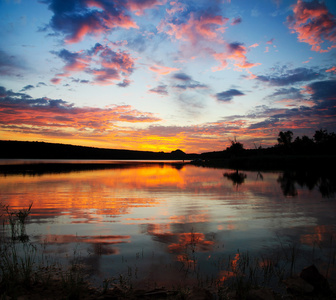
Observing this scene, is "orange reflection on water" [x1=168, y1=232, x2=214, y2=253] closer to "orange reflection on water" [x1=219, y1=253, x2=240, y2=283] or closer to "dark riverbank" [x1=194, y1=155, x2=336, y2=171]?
"orange reflection on water" [x1=219, y1=253, x2=240, y2=283]

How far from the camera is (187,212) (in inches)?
572

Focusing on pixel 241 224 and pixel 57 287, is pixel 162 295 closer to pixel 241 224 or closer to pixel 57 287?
pixel 57 287

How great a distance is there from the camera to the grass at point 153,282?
5492 mm

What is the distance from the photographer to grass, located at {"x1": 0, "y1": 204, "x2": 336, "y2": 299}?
549cm

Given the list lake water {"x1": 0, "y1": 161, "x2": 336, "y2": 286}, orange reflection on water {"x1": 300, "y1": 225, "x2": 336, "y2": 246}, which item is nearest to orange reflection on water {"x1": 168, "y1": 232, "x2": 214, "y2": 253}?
lake water {"x1": 0, "y1": 161, "x2": 336, "y2": 286}

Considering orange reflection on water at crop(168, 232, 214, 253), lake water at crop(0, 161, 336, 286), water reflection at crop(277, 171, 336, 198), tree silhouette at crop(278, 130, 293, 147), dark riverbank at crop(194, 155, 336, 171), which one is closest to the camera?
lake water at crop(0, 161, 336, 286)

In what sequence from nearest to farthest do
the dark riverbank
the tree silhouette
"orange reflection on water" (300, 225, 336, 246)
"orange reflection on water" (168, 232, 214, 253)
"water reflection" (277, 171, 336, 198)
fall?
"orange reflection on water" (168, 232, 214, 253) < "orange reflection on water" (300, 225, 336, 246) < "water reflection" (277, 171, 336, 198) < the dark riverbank < the tree silhouette

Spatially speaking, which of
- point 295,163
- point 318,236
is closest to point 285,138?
point 295,163

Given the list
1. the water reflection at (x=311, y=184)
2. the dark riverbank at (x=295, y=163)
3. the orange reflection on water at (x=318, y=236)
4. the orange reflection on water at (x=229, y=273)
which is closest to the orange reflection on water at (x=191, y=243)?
the orange reflection on water at (x=229, y=273)

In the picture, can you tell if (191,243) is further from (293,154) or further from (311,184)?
(293,154)

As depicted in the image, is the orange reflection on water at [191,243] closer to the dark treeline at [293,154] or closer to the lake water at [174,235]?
the lake water at [174,235]

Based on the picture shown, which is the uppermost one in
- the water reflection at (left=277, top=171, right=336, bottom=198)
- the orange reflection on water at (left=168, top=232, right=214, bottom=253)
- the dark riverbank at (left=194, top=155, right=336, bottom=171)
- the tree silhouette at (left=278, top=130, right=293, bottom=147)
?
the tree silhouette at (left=278, top=130, right=293, bottom=147)

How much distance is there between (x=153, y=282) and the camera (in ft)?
20.4

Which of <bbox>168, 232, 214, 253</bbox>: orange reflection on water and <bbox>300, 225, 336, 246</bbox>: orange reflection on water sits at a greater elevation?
<bbox>168, 232, 214, 253</bbox>: orange reflection on water
